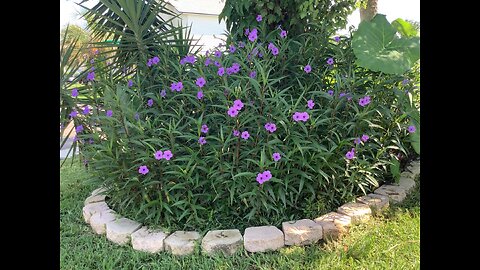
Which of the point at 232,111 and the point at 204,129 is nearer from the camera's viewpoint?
the point at 232,111

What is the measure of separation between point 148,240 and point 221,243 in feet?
1.28

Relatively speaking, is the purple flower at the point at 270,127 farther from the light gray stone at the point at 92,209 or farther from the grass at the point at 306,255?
the light gray stone at the point at 92,209

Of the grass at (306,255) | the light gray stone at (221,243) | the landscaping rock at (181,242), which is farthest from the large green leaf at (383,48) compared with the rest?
the landscaping rock at (181,242)

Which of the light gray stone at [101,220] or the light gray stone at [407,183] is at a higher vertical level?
the light gray stone at [407,183]

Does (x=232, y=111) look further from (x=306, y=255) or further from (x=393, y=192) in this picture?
(x=393, y=192)

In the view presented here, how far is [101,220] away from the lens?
224 cm

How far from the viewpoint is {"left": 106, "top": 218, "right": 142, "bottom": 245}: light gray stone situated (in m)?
2.08

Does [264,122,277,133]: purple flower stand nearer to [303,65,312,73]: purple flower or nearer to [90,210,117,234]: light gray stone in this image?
[303,65,312,73]: purple flower

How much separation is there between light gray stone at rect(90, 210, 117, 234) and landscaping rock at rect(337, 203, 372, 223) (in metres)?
1.32

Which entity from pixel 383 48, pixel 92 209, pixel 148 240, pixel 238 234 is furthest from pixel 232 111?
pixel 383 48

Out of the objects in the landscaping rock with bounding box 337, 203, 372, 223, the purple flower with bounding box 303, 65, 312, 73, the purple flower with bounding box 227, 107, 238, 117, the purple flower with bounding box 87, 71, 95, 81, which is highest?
the purple flower with bounding box 303, 65, 312, 73

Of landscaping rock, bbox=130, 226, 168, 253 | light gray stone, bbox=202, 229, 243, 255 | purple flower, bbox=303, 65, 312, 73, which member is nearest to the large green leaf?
purple flower, bbox=303, 65, 312, 73

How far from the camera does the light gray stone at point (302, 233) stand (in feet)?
6.45
